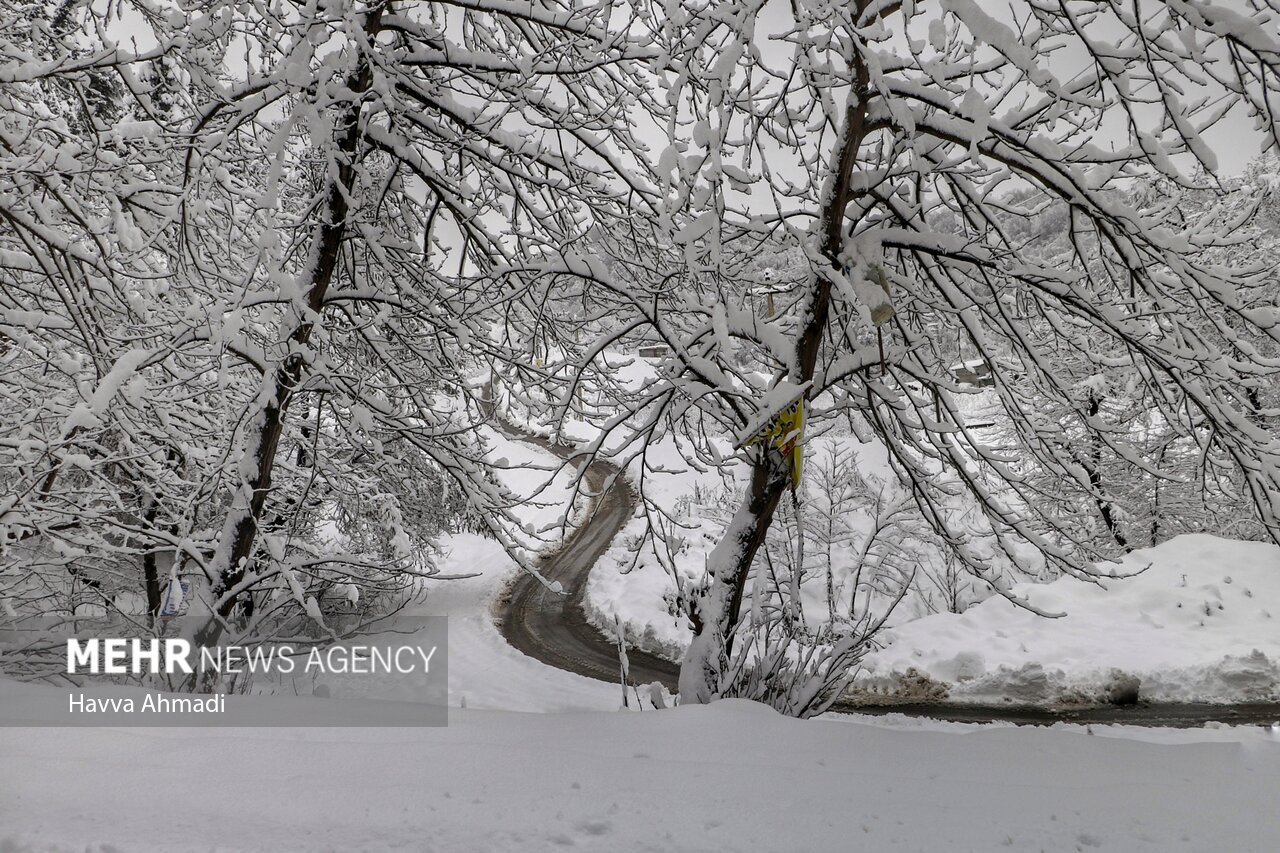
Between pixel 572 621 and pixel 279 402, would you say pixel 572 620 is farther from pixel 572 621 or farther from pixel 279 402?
pixel 279 402

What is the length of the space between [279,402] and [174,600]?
1.38 metres

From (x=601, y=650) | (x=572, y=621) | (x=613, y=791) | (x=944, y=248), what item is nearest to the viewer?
(x=613, y=791)

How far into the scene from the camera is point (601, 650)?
13.3 metres

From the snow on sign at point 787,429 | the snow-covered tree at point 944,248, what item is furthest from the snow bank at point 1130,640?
the snow on sign at point 787,429

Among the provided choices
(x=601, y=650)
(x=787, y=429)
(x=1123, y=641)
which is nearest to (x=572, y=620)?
(x=601, y=650)

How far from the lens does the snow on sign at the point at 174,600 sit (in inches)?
144

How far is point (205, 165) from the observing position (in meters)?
4.04

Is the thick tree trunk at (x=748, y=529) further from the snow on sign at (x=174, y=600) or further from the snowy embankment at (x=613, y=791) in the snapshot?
the snow on sign at (x=174, y=600)

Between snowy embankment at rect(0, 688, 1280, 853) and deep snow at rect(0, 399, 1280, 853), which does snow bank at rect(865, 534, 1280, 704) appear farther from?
snowy embankment at rect(0, 688, 1280, 853)

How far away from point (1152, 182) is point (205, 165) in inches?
217

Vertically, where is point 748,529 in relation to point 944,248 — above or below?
below

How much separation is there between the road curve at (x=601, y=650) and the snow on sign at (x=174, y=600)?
78.8 inches

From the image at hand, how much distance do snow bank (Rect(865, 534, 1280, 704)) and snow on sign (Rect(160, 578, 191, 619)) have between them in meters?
9.45

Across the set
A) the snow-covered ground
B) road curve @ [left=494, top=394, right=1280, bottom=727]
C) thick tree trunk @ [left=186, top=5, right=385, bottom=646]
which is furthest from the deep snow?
the snow-covered ground
